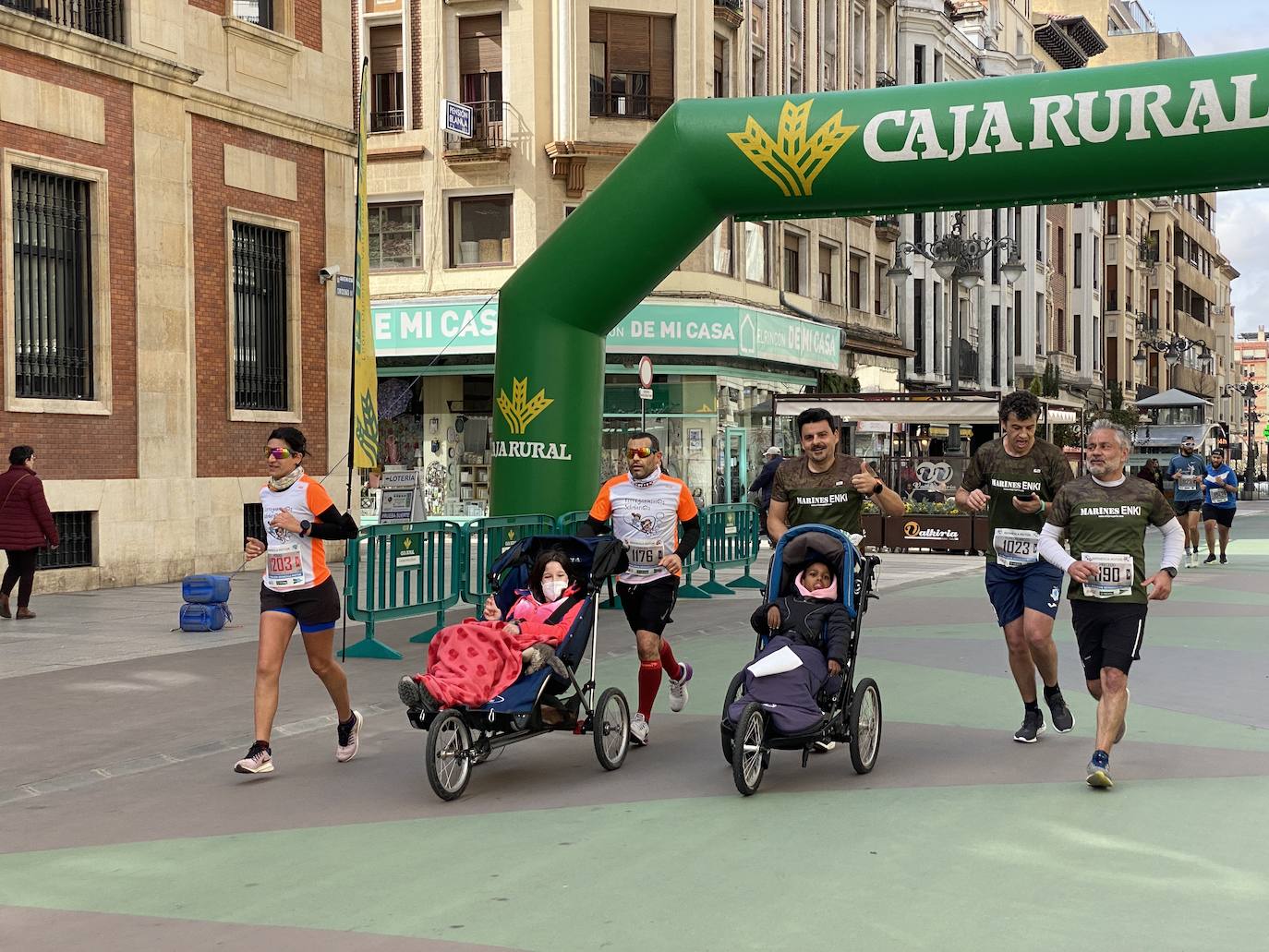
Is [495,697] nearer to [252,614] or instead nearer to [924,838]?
[924,838]

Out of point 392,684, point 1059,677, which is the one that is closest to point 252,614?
point 392,684

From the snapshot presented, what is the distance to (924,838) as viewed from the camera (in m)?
6.36

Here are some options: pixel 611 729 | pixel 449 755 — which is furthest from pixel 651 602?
pixel 449 755

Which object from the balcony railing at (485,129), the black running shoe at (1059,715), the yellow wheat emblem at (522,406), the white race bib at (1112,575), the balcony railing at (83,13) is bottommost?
the black running shoe at (1059,715)

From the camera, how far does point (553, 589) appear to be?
8125 mm

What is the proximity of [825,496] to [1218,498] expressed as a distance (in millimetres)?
16145

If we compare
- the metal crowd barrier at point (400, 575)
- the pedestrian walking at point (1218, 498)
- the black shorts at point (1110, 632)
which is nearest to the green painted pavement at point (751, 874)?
the black shorts at point (1110, 632)

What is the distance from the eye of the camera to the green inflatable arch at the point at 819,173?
12516mm

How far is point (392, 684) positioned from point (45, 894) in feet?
17.6

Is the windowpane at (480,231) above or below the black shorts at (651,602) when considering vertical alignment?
above

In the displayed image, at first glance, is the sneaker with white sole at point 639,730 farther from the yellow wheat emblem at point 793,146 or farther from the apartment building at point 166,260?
the apartment building at point 166,260

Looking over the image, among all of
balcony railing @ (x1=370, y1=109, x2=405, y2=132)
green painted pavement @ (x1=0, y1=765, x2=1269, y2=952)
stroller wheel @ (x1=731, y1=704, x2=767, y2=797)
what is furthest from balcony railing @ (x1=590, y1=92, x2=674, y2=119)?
green painted pavement @ (x1=0, y1=765, x2=1269, y2=952)

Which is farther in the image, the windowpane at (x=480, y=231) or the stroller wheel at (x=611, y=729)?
the windowpane at (x=480, y=231)

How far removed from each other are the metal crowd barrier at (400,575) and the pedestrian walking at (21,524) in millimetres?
4228
